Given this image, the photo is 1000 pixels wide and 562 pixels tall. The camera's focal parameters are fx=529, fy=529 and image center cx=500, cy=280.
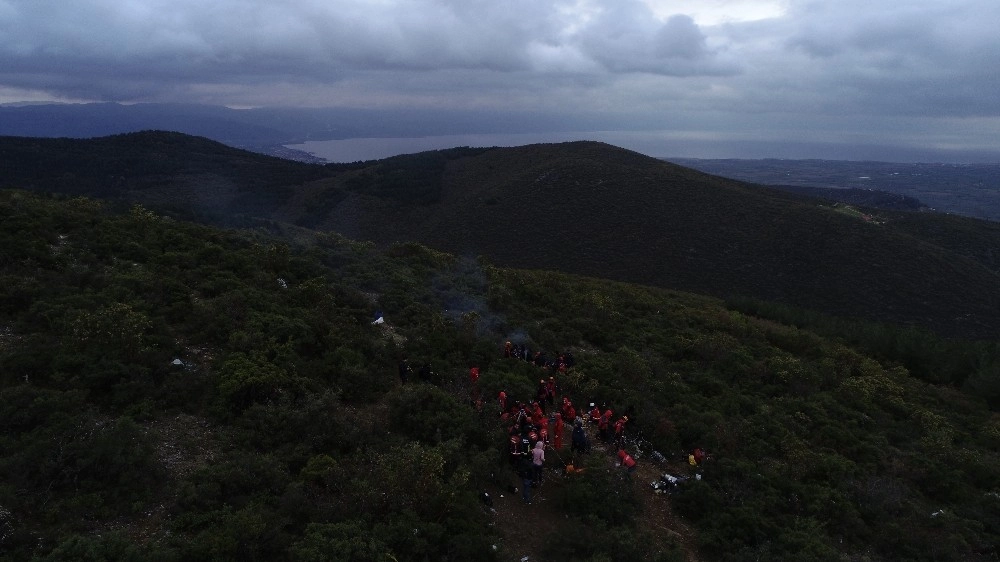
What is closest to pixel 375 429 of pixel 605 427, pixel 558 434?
pixel 558 434

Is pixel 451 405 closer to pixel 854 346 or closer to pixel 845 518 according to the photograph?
pixel 845 518

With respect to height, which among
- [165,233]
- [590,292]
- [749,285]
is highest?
[165,233]

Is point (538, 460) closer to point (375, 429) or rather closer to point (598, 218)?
point (375, 429)

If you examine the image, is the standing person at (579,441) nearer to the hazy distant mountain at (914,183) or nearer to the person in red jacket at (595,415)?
the person in red jacket at (595,415)

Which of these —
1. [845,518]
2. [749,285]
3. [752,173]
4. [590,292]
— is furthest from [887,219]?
[752,173]

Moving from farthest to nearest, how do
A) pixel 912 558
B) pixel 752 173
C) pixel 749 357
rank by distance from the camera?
1. pixel 752 173
2. pixel 749 357
3. pixel 912 558

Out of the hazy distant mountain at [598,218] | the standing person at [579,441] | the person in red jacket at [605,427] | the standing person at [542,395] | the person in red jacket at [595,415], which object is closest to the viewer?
the standing person at [579,441]

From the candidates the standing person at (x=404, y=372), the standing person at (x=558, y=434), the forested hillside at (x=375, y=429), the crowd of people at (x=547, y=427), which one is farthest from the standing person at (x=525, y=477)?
the standing person at (x=404, y=372)

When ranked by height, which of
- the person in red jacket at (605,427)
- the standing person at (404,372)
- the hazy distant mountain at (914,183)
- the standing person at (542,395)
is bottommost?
the person in red jacket at (605,427)
